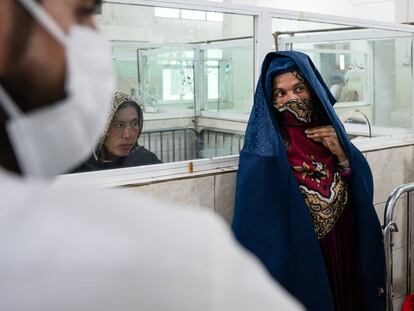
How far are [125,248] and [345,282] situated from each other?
1.41m

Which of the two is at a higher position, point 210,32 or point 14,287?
point 210,32

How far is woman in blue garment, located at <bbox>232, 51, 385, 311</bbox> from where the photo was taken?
1506 millimetres

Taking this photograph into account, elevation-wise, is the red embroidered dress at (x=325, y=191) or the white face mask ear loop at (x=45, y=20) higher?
the white face mask ear loop at (x=45, y=20)

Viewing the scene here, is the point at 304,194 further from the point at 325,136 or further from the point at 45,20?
the point at 45,20

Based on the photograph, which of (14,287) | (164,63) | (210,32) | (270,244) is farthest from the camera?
(210,32)

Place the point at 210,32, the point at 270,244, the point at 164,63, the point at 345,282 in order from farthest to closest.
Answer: the point at 210,32 → the point at 164,63 → the point at 345,282 → the point at 270,244

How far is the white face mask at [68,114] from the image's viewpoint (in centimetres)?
44

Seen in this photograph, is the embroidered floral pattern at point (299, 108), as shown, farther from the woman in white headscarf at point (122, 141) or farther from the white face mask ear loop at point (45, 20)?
the white face mask ear loop at point (45, 20)

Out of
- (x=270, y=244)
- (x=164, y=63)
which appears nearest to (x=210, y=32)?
(x=164, y=63)

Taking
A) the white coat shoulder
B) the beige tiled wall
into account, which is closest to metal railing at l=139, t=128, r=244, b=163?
the beige tiled wall

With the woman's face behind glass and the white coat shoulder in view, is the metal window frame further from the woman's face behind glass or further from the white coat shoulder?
the white coat shoulder

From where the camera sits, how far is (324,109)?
62.2 inches

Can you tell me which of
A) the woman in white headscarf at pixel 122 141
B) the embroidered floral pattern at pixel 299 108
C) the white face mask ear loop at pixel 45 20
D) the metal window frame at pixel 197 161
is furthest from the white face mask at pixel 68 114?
the embroidered floral pattern at pixel 299 108

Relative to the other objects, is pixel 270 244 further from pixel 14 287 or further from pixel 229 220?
pixel 14 287
